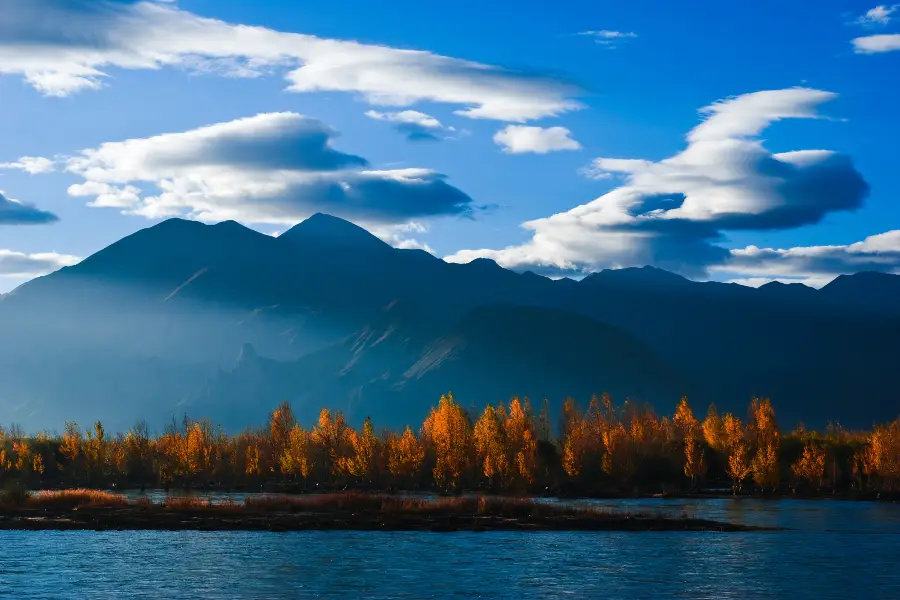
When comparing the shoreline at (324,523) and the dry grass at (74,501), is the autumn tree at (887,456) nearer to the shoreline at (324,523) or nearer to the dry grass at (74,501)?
the shoreline at (324,523)

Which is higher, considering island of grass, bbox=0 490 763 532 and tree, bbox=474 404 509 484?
tree, bbox=474 404 509 484

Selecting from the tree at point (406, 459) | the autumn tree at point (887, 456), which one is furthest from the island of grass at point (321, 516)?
the autumn tree at point (887, 456)

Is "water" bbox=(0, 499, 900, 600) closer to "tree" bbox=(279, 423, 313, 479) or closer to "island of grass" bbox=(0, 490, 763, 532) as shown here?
"island of grass" bbox=(0, 490, 763, 532)

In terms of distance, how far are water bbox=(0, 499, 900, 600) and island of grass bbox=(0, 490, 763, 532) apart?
4.70 metres

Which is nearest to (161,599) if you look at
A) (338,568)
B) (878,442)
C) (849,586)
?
(338,568)

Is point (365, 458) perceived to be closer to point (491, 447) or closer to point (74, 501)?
point (491, 447)

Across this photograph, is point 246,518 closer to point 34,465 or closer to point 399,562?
point 399,562

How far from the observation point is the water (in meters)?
62.8

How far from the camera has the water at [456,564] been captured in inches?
2473

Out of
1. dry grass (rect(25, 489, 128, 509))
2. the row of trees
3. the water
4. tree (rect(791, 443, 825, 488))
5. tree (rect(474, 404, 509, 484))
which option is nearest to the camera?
the water

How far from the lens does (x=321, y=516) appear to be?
111938 millimetres

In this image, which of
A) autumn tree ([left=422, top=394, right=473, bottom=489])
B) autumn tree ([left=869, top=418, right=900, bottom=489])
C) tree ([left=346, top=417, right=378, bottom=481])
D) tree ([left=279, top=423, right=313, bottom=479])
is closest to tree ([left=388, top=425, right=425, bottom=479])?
autumn tree ([left=422, top=394, right=473, bottom=489])

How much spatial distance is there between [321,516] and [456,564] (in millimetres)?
39822

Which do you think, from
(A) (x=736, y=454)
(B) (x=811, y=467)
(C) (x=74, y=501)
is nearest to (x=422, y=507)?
(C) (x=74, y=501)
